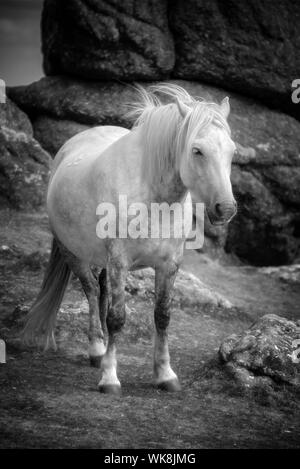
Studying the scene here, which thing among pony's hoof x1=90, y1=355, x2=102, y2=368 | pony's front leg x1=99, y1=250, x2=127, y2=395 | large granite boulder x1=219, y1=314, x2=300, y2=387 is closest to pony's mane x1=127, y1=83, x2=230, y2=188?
pony's front leg x1=99, y1=250, x2=127, y2=395

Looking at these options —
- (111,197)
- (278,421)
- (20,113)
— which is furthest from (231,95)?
(278,421)

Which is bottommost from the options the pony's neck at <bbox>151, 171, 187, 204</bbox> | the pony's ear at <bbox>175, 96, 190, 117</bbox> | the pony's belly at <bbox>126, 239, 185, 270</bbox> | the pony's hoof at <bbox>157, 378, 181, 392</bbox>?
the pony's hoof at <bbox>157, 378, 181, 392</bbox>

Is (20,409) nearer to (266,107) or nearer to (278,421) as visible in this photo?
(278,421)

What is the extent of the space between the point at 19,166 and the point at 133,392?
5.03 m

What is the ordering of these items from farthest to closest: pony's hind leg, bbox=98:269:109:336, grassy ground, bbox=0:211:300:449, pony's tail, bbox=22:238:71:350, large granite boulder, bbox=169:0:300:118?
1. large granite boulder, bbox=169:0:300:118
2. pony's hind leg, bbox=98:269:109:336
3. pony's tail, bbox=22:238:71:350
4. grassy ground, bbox=0:211:300:449

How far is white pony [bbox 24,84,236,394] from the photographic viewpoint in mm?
3896

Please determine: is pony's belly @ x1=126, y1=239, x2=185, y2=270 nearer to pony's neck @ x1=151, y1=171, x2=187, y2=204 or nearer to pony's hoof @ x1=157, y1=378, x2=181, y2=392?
pony's neck @ x1=151, y1=171, x2=187, y2=204

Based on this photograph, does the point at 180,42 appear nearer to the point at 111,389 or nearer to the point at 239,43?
the point at 239,43

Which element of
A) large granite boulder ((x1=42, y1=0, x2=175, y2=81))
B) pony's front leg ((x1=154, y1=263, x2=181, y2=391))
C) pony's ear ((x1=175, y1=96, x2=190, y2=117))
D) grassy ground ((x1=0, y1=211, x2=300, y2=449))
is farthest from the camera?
large granite boulder ((x1=42, y1=0, x2=175, y2=81))

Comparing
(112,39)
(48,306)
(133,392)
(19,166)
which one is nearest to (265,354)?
(133,392)

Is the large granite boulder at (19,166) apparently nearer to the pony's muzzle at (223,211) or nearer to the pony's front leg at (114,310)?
the pony's front leg at (114,310)

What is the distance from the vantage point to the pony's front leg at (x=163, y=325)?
171 inches

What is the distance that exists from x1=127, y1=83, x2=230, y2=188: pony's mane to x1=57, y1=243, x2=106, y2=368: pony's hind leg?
132cm

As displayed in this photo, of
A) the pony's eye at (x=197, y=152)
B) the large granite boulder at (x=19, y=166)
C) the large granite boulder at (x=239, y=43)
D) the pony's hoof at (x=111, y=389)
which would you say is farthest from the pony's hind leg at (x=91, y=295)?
the large granite boulder at (x=239, y=43)
